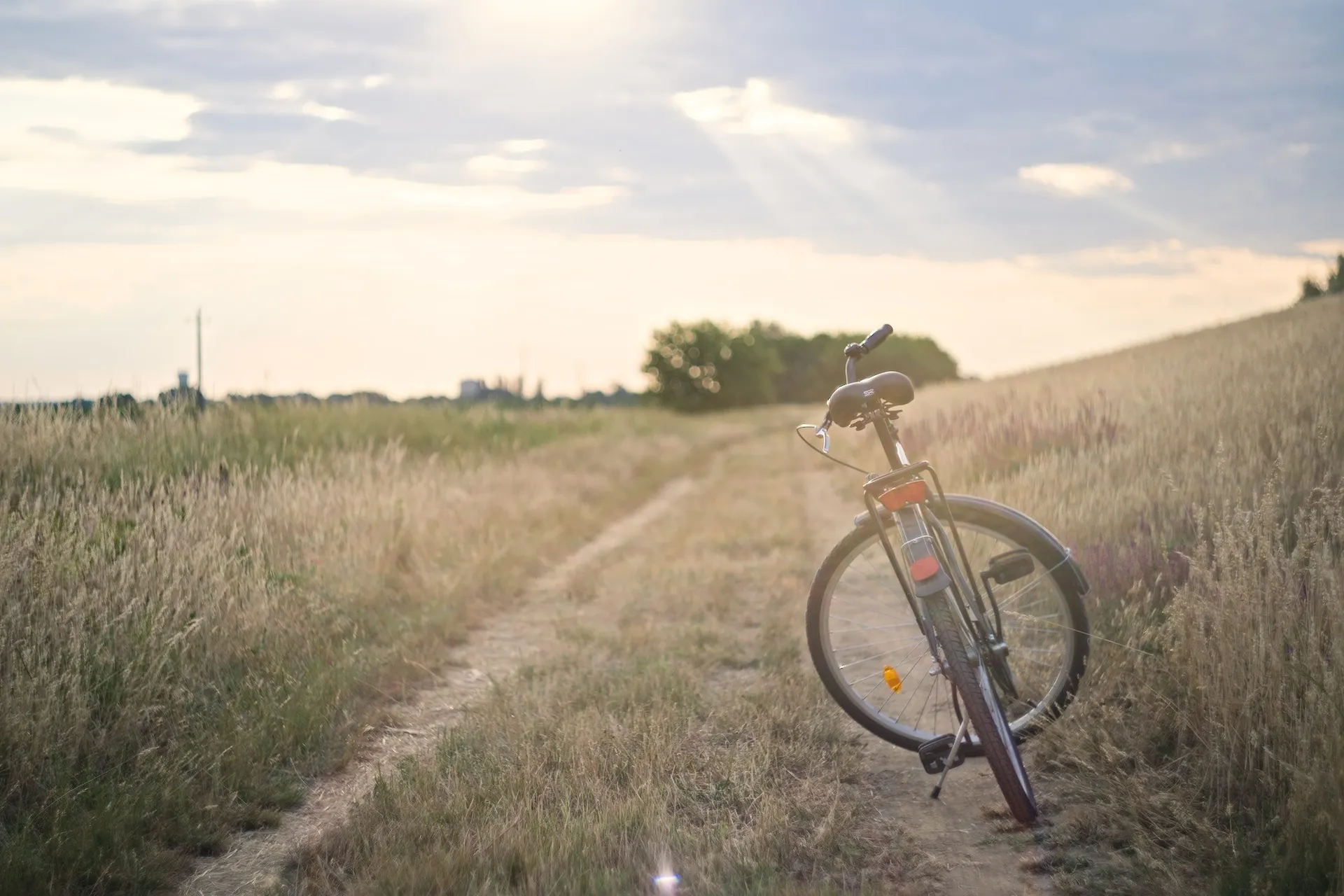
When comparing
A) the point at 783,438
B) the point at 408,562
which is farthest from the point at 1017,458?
the point at 783,438

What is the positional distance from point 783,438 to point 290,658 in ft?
89.1

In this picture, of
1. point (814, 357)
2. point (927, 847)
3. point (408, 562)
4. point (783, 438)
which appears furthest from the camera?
point (814, 357)

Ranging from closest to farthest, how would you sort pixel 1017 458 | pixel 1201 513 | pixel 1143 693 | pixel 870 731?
pixel 1201 513 < pixel 1143 693 < pixel 870 731 < pixel 1017 458

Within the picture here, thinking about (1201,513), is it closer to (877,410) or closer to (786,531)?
(877,410)

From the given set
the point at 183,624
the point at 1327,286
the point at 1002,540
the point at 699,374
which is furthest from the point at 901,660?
the point at 699,374

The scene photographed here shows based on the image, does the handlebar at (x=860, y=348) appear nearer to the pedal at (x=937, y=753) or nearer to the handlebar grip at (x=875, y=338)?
→ the handlebar grip at (x=875, y=338)

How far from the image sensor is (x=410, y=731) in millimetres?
4977

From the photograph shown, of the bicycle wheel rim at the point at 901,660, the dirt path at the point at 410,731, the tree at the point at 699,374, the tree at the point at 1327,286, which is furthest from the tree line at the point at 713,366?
the bicycle wheel rim at the point at 901,660

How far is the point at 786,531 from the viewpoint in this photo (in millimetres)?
10703

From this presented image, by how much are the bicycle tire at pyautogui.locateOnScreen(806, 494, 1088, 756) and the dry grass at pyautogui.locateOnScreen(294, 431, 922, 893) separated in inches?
8.9

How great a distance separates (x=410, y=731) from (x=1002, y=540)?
3309mm

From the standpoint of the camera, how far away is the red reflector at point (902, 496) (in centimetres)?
384

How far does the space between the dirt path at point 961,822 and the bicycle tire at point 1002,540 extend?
0.18m

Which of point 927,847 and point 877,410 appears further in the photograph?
point 877,410
